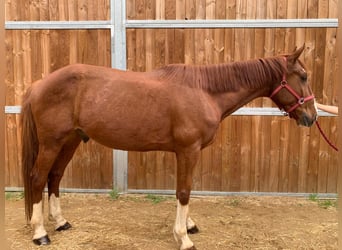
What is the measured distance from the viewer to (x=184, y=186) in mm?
3057

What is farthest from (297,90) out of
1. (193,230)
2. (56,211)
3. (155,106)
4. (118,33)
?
(56,211)

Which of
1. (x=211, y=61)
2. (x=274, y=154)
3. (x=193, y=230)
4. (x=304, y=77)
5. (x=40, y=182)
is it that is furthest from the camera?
(x=274, y=154)

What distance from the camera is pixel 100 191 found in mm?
4578

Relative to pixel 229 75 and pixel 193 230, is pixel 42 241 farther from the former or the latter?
pixel 229 75

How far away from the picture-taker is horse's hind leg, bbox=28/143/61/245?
124 inches

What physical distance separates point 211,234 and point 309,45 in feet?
8.43

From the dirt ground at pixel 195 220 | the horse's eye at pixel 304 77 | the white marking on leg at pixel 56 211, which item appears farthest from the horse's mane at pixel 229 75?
the white marking on leg at pixel 56 211

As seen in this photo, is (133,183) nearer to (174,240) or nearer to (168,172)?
(168,172)

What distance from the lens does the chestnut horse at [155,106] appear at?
304 cm

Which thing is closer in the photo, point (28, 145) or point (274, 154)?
point (28, 145)

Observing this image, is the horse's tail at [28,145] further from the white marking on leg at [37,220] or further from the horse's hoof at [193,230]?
the horse's hoof at [193,230]

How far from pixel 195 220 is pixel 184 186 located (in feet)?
3.13

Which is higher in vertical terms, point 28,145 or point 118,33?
point 118,33

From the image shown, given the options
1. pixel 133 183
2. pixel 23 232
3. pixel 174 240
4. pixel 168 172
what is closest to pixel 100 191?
pixel 133 183
